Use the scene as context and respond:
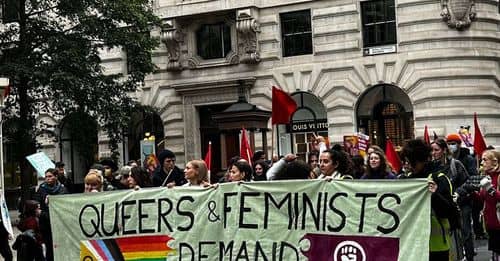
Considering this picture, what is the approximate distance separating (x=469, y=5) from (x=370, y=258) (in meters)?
21.2

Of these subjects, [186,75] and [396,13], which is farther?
[186,75]

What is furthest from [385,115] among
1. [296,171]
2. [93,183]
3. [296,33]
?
[296,171]

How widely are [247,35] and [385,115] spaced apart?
595 centimetres

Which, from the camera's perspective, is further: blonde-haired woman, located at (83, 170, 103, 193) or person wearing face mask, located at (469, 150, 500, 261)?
blonde-haired woman, located at (83, 170, 103, 193)

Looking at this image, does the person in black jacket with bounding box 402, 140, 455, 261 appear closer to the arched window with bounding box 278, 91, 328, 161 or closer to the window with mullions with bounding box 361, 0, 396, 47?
the window with mullions with bounding box 361, 0, 396, 47

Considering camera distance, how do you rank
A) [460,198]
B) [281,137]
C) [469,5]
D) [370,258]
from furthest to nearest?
[281,137] < [469,5] < [460,198] < [370,258]

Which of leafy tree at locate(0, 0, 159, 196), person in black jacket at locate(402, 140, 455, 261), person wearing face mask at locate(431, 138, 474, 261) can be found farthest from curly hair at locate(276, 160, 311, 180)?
leafy tree at locate(0, 0, 159, 196)

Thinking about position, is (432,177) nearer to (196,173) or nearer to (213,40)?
(196,173)

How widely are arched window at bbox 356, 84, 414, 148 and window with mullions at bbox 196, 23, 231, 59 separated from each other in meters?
5.80

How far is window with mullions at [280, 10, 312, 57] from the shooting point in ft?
97.4

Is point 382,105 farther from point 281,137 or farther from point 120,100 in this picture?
point 120,100

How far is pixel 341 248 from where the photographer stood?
8.07 m

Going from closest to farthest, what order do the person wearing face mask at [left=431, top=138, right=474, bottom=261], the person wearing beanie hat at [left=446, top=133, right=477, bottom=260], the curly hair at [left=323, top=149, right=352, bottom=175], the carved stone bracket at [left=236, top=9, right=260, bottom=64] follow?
the curly hair at [left=323, top=149, right=352, bottom=175]
the person wearing face mask at [left=431, top=138, right=474, bottom=261]
the person wearing beanie hat at [left=446, top=133, right=477, bottom=260]
the carved stone bracket at [left=236, top=9, right=260, bottom=64]

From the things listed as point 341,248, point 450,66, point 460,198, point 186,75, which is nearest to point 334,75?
point 450,66
